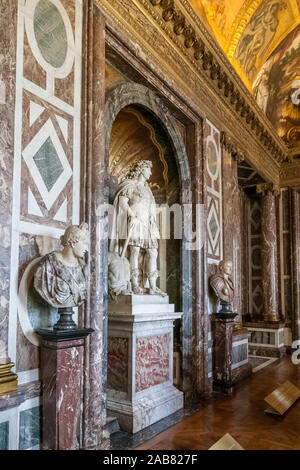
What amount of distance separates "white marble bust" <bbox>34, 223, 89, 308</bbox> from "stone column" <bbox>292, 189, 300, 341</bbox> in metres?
9.37

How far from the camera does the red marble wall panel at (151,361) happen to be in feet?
16.2

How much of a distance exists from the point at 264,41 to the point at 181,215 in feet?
17.6

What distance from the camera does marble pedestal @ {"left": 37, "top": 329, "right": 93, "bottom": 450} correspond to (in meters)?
3.07

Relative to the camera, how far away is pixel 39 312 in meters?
3.35

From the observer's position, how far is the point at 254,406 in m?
5.61

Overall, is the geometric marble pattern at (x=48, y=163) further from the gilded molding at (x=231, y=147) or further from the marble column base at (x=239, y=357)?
the marble column base at (x=239, y=357)

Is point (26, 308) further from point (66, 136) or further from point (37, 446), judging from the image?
point (66, 136)

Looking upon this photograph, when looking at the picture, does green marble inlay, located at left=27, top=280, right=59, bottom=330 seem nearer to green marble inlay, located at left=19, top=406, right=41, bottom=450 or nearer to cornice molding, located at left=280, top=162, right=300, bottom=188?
green marble inlay, located at left=19, top=406, right=41, bottom=450

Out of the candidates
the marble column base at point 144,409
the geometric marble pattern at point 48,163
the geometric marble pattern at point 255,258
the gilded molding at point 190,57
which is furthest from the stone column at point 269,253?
the geometric marble pattern at point 48,163

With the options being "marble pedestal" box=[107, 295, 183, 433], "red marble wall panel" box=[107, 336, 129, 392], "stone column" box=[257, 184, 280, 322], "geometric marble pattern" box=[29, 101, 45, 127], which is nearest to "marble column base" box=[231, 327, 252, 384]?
"marble pedestal" box=[107, 295, 183, 433]

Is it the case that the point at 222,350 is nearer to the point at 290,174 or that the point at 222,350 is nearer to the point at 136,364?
the point at 136,364

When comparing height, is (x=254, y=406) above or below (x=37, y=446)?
below

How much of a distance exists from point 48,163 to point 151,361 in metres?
3.01
